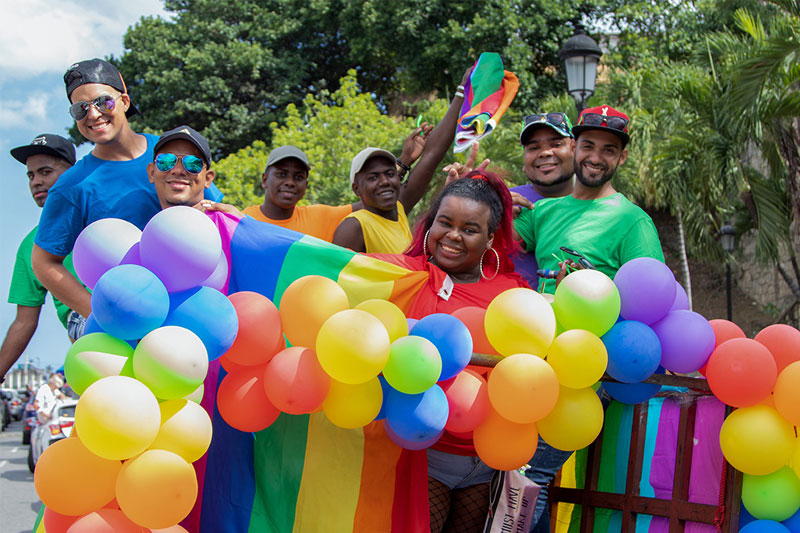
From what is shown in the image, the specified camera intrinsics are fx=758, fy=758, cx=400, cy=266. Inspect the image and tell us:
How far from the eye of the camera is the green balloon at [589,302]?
271 cm

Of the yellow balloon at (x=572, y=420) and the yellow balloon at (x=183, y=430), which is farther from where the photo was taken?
the yellow balloon at (x=572, y=420)

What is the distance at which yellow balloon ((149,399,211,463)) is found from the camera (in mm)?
2359

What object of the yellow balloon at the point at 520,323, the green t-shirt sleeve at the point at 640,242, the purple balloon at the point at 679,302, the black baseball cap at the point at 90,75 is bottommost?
the yellow balloon at the point at 520,323

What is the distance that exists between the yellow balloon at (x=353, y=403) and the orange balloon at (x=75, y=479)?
2.36 feet

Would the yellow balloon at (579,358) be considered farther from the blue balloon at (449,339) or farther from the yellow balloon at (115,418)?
the yellow balloon at (115,418)

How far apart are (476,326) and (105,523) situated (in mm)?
1439

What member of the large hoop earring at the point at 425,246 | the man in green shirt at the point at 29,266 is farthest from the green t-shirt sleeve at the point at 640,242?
the man in green shirt at the point at 29,266

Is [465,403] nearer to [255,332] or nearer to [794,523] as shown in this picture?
[255,332]

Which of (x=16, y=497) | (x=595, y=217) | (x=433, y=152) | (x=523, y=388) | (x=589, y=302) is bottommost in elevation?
(x=16, y=497)

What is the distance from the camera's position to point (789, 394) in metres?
2.68

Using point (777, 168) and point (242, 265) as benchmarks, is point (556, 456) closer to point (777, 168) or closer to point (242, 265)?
point (242, 265)

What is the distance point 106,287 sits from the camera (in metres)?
2.33

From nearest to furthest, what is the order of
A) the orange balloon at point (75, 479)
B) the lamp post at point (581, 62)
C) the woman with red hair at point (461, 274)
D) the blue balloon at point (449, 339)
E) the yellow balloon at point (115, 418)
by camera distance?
the yellow balloon at point (115, 418), the orange balloon at point (75, 479), the blue balloon at point (449, 339), the woman with red hair at point (461, 274), the lamp post at point (581, 62)

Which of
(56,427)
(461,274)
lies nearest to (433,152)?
(461,274)
